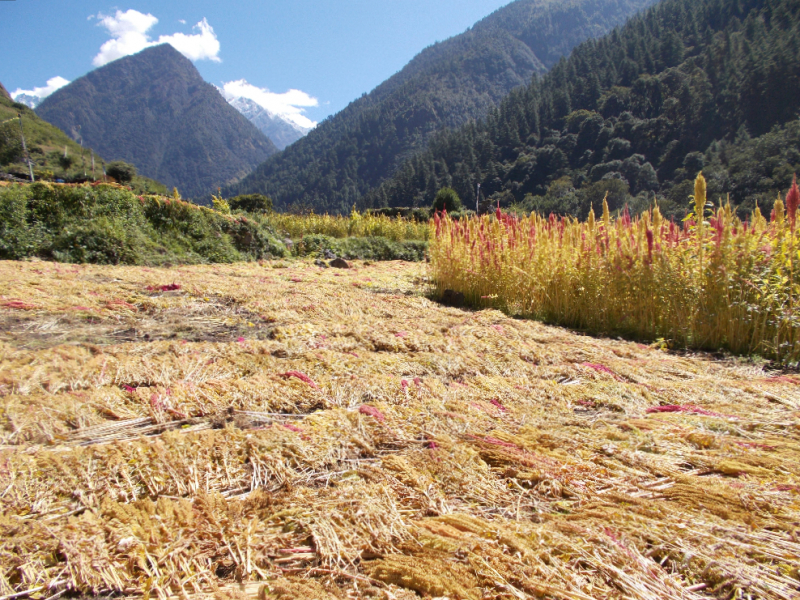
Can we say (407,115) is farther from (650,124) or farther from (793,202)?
(793,202)

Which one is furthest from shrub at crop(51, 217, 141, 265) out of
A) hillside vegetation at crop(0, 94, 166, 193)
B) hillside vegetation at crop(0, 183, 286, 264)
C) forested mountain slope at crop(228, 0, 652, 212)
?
forested mountain slope at crop(228, 0, 652, 212)

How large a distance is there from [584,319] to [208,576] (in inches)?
164

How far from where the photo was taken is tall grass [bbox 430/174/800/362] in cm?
307

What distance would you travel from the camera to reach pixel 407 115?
147500mm

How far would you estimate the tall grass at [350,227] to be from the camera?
13.8m

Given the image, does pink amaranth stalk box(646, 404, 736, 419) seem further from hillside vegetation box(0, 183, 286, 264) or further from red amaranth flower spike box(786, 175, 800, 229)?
hillside vegetation box(0, 183, 286, 264)

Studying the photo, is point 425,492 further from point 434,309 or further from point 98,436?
point 434,309

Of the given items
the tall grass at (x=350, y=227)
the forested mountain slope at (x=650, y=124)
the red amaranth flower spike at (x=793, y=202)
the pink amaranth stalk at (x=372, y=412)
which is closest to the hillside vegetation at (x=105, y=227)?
the tall grass at (x=350, y=227)

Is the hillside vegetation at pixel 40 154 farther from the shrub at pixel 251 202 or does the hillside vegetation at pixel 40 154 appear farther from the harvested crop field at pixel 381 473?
the harvested crop field at pixel 381 473

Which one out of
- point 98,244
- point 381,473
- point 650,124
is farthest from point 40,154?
point 650,124

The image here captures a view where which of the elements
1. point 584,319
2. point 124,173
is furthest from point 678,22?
point 584,319

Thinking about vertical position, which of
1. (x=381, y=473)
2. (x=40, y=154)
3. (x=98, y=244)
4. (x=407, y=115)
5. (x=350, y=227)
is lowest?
(x=381, y=473)

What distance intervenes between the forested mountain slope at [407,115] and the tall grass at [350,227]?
9858 centimetres

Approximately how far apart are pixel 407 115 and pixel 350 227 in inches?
5841
